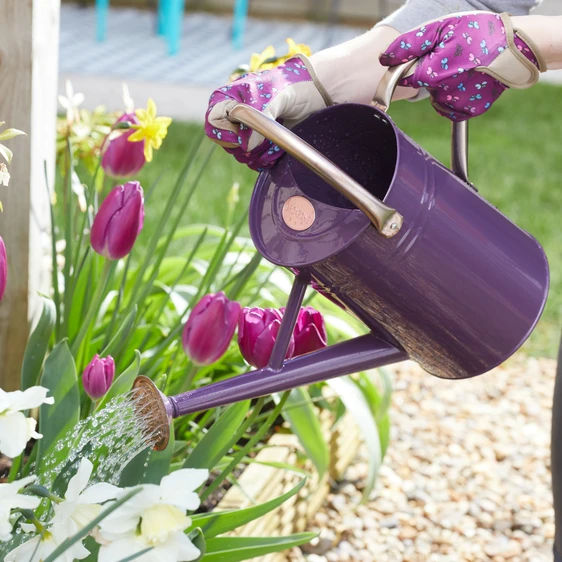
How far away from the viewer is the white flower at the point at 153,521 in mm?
722

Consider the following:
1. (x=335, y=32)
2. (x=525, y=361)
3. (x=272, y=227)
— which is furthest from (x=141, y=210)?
(x=335, y=32)

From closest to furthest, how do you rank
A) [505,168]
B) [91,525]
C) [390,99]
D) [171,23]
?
[91,525], [390,99], [505,168], [171,23]

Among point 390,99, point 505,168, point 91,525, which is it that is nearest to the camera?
point 91,525

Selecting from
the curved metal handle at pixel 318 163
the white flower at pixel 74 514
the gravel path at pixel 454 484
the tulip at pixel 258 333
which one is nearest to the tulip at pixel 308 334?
the tulip at pixel 258 333

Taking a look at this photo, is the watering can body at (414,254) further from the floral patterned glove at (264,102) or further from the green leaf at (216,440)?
the green leaf at (216,440)

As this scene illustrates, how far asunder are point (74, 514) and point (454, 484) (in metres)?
1.43

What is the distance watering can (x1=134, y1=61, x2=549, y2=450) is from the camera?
873mm

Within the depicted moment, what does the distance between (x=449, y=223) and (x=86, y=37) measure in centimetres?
617

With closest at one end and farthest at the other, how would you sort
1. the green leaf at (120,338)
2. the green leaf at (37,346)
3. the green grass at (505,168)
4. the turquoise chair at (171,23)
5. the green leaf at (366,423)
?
the green leaf at (37,346) → the green leaf at (120,338) → the green leaf at (366,423) → the green grass at (505,168) → the turquoise chair at (171,23)

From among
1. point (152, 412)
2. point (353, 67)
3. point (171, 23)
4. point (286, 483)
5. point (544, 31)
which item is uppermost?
point (544, 31)

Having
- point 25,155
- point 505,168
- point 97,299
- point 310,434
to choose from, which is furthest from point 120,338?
point 505,168

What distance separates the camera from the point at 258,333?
3.43 ft

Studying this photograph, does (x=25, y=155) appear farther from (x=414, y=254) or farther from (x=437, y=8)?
(x=414, y=254)

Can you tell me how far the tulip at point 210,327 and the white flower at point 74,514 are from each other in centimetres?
39
